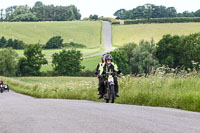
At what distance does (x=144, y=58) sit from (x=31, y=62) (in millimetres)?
29314

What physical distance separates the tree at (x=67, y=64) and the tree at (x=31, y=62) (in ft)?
12.9

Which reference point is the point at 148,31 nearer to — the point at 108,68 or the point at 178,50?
the point at 178,50

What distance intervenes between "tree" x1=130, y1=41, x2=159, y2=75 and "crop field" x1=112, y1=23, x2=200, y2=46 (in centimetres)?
3310

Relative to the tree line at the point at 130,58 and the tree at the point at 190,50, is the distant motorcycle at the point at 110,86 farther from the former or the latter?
the tree at the point at 190,50

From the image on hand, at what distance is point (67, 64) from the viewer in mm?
93938

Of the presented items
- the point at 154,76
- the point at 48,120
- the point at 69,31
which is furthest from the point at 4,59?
the point at 48,120

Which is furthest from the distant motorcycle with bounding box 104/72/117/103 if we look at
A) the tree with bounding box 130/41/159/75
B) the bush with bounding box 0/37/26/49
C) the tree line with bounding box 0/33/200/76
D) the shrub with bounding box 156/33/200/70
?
the bush with bounding box 0/37/26/49

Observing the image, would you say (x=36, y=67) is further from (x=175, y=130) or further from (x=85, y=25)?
(x=175, y=130)

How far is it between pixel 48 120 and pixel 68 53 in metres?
92.5

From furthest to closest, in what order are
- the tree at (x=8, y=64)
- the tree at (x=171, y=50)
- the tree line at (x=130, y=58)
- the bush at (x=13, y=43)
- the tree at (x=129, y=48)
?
the bush at (x=13, y=43)
the tree at (x=129, y=48)
the tree at (x=8, y=64)
the tree at (x=171, y=50)
the tree line at (x=130, y=58)

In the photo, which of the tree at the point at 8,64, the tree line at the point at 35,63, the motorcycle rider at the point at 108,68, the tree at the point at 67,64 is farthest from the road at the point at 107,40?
the motorcycle rider at the point at 108,68

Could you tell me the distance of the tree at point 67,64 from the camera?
92.1 meters

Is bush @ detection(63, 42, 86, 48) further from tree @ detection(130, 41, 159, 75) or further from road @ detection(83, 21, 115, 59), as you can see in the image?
tree @ detection(130, 41, 159, 75)

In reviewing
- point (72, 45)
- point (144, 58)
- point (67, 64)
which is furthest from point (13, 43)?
point (144, 58)
